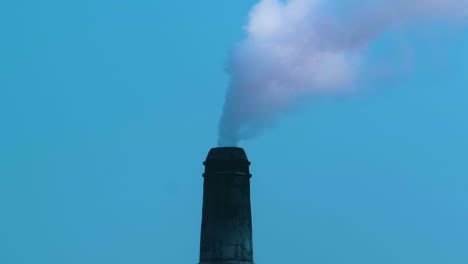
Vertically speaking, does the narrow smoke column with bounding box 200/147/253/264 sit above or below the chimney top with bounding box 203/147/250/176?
below

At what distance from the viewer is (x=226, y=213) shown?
33750 mm

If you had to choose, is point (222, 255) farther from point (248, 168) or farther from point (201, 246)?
point (248, 168)

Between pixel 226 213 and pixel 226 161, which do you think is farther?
pixel 226 161

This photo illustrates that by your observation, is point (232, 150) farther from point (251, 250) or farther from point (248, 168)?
point (251, 250)

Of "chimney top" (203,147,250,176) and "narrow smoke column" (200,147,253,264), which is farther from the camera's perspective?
"chimney top" (203,147,250,176)

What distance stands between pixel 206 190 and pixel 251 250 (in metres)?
2.31

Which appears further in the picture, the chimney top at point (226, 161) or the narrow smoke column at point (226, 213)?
the chimney top at point (226, 161)

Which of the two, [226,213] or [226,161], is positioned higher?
[226,161]

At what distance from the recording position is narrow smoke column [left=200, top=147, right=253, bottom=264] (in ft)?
111

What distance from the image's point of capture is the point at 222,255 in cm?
3366

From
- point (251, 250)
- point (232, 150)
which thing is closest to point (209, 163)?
point (232, 150)

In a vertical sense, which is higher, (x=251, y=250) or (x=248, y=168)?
(x=248, y=168)

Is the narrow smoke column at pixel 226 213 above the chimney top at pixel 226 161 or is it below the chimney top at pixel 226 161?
below

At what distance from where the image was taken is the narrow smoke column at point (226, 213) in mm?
33688
